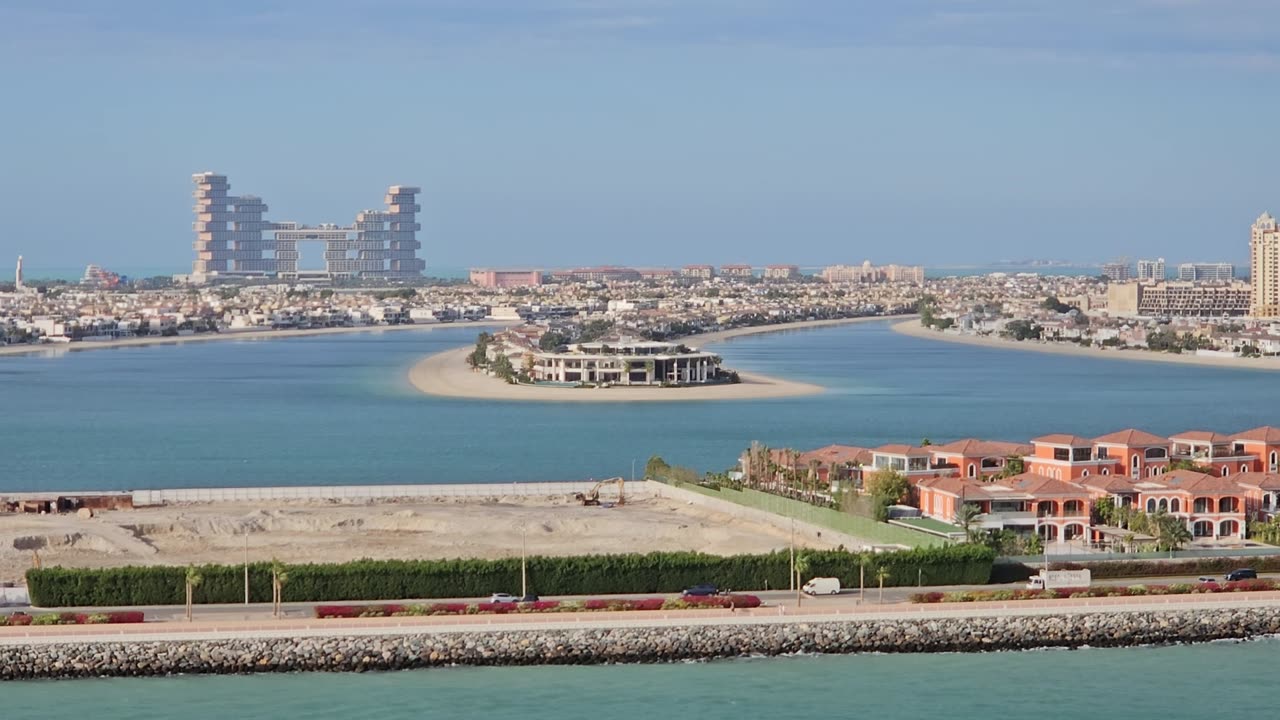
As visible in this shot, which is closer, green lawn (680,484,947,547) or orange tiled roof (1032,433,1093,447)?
green lawn (680,484,947,547)

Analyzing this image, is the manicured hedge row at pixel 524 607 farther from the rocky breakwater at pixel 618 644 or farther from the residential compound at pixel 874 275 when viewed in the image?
the residential compound at pixel 874 275

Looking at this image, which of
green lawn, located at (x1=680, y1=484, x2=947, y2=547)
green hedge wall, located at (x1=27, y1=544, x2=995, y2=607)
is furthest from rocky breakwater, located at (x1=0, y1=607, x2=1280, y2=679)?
green lawn, located at (x1=680, y1=484, x2=947, y2=547)

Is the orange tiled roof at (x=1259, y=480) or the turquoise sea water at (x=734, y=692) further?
the orange tiled roof at (x=1259, y=480)

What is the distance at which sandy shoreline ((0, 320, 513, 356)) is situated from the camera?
223ft

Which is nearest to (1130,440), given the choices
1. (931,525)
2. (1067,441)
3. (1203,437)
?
(1067,441)

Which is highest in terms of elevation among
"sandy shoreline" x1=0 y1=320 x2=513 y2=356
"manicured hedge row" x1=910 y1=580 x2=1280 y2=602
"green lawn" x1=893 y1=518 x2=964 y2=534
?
"green lawn" x1=893 y1=518 x2=964 y2=534

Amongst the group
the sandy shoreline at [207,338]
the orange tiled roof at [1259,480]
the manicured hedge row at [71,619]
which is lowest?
the sandy shoreline at [207,338]

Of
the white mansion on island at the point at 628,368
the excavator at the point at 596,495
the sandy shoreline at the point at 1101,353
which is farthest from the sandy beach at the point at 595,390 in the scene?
the excavator at the point at 596,495

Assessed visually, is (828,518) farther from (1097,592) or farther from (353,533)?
(353,533)

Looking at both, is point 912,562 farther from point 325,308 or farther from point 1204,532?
point 325,308

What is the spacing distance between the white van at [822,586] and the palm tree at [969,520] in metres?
2.07

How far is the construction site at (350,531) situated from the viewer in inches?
731

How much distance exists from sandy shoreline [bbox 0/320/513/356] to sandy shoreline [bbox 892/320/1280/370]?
749 inches

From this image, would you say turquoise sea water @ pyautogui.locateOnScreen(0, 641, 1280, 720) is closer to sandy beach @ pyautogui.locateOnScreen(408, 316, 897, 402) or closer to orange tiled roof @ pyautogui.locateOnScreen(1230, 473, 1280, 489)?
orange tiled roof @ pyautogui.locateOnScreen(1230, 473, 1280, 489)
